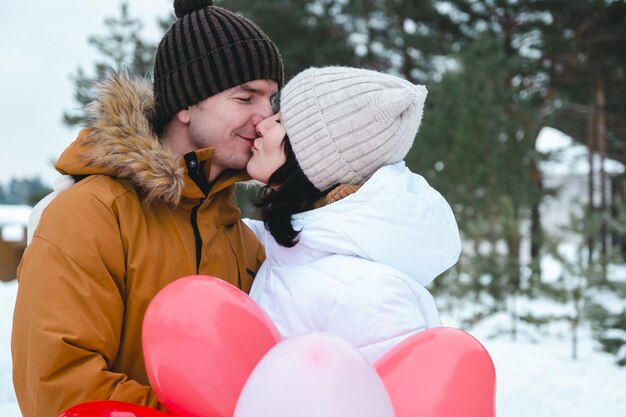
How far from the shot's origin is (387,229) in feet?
5.23

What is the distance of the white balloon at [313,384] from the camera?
1008 mm

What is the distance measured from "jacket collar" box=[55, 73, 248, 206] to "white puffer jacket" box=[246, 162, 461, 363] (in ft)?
1.25

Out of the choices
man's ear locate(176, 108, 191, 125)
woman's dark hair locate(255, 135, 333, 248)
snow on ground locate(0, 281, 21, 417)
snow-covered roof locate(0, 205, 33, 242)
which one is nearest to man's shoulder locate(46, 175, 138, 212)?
woman's dark hair locate(255, 135, 333, 248)

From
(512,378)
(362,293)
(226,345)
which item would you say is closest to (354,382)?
(226,345)

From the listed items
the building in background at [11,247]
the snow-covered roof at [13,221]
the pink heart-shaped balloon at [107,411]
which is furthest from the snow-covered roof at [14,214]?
the pink heart-shaped balloon at [107,411]

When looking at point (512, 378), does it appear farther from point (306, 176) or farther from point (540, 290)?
point (306, 176)

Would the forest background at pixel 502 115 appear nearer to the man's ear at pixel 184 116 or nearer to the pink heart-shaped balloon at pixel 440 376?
the man's ear at pixel 184 116

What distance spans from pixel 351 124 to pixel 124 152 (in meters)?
0.68

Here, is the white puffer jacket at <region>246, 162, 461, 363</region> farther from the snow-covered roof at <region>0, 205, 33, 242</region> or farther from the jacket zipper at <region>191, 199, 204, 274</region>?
the snow-covered roof at <region>0, 205, 33, 242</region>

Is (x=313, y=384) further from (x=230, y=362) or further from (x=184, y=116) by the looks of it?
(x=184, y=116)

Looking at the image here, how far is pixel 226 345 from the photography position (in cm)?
121

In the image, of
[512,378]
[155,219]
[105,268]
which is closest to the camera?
[105,268]

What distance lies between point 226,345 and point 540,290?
7387 mm

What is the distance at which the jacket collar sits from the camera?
5.72 ft
